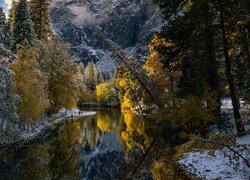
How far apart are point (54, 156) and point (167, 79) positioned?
24622 mm

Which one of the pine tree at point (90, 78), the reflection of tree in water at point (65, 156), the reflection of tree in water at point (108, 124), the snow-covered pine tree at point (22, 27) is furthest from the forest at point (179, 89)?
the pine tree at point (90, 78)

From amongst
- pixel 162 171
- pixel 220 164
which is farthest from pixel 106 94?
pixel 220 164

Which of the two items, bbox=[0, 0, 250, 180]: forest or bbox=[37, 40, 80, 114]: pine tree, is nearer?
bbox=[0, 0, 250, 180]: forest

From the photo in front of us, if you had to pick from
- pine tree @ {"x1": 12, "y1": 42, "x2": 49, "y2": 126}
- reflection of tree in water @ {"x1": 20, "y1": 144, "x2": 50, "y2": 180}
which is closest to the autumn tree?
pine tree @ {"x1": 12, "y1": 42, "x2": 49, "y2": 126}

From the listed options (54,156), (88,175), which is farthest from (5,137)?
(88,175)

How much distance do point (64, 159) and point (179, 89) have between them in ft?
42.4

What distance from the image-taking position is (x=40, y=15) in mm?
50844

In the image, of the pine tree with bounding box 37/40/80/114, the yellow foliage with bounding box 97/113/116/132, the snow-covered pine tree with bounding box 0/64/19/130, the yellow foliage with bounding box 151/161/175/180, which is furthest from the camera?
the pine tree with bounding box 37/40/80/114

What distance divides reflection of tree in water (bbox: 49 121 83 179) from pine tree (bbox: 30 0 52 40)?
21.1 m

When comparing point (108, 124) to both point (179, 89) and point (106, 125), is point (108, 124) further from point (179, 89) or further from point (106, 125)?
point (179, 89)

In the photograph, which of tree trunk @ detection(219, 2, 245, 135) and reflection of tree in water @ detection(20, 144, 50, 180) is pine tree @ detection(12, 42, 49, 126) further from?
tree trunk @ detection(219, 2, 245, 135)

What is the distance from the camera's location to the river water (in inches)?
722

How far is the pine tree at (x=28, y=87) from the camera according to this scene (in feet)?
98.5

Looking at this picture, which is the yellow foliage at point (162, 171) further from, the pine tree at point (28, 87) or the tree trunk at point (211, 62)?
the pine tree at point (28, 87)
